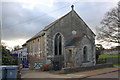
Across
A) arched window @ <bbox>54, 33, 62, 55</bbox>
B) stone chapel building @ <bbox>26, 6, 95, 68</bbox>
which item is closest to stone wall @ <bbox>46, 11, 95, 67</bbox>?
stone chapel building @ <bbox>26, 6, 95, 68</bbox>

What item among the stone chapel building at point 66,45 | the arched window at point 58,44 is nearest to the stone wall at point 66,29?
the stone chapel building at point 66,45

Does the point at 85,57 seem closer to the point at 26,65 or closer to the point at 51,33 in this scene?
the point at 51,33

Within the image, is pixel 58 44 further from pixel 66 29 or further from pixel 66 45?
pixel 66 29

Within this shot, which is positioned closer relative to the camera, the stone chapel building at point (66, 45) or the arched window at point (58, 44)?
the stone chapel building at point (66, 45)

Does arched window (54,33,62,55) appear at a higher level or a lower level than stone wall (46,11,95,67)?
lower

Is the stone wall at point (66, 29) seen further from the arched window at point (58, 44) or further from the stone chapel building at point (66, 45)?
the arched window at point (58, 44)

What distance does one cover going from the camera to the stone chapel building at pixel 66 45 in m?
20.0

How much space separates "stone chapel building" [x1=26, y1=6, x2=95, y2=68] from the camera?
19984 mm

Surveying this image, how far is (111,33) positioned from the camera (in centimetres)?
2945

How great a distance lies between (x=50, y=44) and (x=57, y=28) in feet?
9.28

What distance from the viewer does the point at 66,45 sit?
22.0 metres

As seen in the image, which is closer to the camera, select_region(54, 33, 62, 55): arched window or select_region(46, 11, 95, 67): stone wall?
select_region(46, 11, 95, 67): stone wall

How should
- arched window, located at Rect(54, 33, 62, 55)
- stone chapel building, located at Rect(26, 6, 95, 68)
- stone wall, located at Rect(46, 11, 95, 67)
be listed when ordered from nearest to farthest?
stone chapel building, located at Rect(26, 6, 95, 68) → stone wall, located at Rect(46, 11, 95, 67) → arched window, located at Rect(54, 33, 62, 55)

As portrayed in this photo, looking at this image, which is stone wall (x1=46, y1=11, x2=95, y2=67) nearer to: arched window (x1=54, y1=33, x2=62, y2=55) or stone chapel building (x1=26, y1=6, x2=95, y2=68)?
stone chapel building (x1=26, y1=6, x2=95, y2=68)
